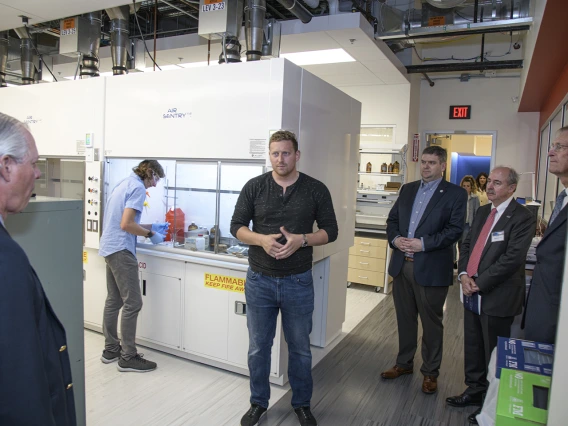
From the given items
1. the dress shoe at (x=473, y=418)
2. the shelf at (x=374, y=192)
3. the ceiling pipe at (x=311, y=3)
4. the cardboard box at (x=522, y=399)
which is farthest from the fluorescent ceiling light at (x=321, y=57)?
the cardboard box at (x=522, y=399)

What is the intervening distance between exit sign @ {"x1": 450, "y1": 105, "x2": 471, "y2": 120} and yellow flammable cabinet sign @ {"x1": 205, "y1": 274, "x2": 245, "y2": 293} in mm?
5614

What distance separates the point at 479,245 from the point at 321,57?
3341mm

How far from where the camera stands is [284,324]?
2.49 m

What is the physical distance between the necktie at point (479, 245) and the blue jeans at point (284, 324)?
1.08 m

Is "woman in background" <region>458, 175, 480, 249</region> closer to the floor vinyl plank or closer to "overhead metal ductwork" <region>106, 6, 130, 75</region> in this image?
the floor vinyl plank

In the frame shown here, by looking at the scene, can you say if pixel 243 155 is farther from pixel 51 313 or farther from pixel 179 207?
pixel 51 313

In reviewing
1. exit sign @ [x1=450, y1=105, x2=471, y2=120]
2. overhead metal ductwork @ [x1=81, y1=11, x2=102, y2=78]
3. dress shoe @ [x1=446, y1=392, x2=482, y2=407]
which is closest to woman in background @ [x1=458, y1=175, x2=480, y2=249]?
exit sign @ [x1=450, y1=105, x2=471, y2=120]

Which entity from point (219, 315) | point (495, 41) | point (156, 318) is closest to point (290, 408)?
point (219, 315)

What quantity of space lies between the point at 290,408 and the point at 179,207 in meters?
1.87

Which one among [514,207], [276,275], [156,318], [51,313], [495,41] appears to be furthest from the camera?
[495,41]

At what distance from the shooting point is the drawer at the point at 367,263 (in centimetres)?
560

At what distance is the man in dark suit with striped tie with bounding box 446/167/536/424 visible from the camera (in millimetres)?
2510

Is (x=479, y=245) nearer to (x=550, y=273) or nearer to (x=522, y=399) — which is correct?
(x=550, y=273)

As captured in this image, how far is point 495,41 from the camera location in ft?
22.5
